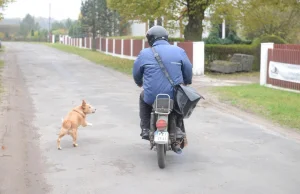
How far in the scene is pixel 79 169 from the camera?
6211mm

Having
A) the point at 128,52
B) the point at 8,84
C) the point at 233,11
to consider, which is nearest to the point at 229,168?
the point at 8,84

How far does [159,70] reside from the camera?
6320 mm

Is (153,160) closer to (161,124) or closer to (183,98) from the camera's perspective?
(161,124)

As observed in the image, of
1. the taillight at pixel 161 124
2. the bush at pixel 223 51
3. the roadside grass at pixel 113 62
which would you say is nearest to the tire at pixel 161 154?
the taillight at pixel 161 124

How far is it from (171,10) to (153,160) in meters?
17.6

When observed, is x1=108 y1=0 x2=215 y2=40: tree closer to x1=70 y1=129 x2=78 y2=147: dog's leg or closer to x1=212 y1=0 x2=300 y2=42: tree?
x1=212 y1=0 x2=300 y2=42: tree

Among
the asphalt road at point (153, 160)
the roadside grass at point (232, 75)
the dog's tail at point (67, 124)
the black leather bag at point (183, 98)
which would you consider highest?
the black leather bag at point (183, 98)

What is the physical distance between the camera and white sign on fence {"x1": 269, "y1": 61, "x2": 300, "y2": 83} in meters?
15.0

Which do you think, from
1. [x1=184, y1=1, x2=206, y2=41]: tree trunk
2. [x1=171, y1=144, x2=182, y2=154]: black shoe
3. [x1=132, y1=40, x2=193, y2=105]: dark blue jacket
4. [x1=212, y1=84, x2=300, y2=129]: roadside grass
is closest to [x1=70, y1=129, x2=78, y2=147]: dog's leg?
[x1=132, y1=40, x2=193, y2=105]: dark blue jacket

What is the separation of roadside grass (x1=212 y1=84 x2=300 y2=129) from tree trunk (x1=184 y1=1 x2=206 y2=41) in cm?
785

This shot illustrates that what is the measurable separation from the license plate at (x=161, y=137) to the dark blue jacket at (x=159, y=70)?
54cm

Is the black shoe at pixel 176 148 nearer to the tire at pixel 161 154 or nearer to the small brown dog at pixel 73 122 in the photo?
the tire at pixel 161 154

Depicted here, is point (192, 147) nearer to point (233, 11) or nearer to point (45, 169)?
point (45, 169)

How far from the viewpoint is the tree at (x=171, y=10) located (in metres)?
22.5
